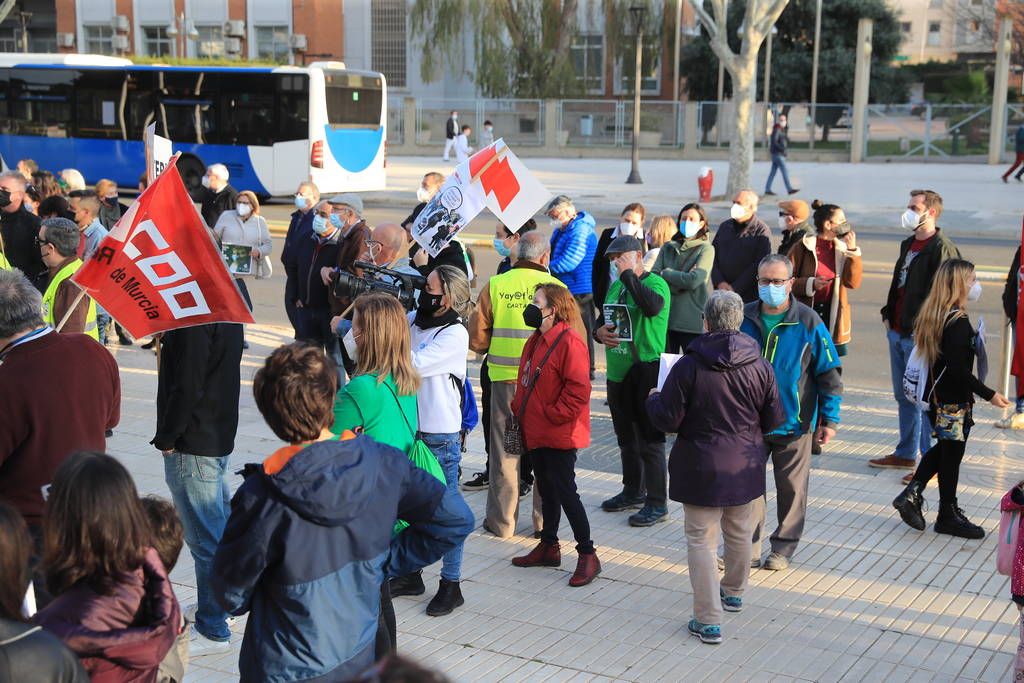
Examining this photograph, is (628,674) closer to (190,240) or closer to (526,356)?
(526,356)

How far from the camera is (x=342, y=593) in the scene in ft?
11.9

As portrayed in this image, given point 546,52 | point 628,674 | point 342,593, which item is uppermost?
point 546,52

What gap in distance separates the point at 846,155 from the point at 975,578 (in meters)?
36.4

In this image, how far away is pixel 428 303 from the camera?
6.23 meters

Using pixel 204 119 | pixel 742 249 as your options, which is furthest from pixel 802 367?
pixel 204 119

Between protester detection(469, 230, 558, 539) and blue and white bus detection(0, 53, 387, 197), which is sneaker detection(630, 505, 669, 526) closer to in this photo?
protester detection(469, 230, 558, 539)

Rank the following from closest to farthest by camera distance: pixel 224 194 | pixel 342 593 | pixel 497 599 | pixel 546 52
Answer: pixel 342 593
pixel 497 599
pixel 224 194
pixel 546 52

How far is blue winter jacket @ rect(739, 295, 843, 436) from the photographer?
6395 mm

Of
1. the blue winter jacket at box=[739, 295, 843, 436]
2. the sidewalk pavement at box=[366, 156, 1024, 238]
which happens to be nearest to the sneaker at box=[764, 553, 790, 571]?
the blue winter jacket at box=[739, 295, 843, 436]

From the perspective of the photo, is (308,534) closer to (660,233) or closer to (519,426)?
(519,426)

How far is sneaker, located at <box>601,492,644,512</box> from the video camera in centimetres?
199

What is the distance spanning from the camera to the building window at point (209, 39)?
5588cm

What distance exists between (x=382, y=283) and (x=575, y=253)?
10.2 feet

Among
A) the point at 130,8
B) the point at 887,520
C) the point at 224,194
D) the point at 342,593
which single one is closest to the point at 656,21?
the point at 130,8
